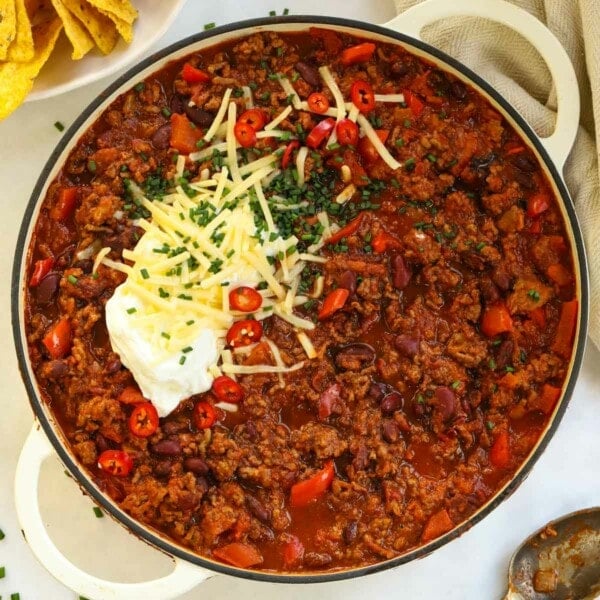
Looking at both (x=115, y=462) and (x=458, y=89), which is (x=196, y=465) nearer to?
(x=115, y=462)

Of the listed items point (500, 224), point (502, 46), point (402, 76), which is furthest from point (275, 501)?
point (502, 46)

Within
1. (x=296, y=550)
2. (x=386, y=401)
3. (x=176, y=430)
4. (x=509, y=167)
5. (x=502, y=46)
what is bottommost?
(x=296, y=550)

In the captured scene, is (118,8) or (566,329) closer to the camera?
(118,8)

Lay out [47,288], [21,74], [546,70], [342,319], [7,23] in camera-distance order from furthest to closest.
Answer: [546,70]
[342,319]
[47,288]
[21,74]
[7,23]

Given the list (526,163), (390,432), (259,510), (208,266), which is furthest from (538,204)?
(259,510)

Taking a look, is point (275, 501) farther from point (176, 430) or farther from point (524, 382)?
point (524, 382)

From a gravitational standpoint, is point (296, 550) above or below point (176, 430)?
below

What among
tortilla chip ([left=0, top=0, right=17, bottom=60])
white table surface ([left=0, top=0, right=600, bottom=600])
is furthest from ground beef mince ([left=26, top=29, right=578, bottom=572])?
tortilla chip ([left=0, top=0, right=17, bottom=60])
